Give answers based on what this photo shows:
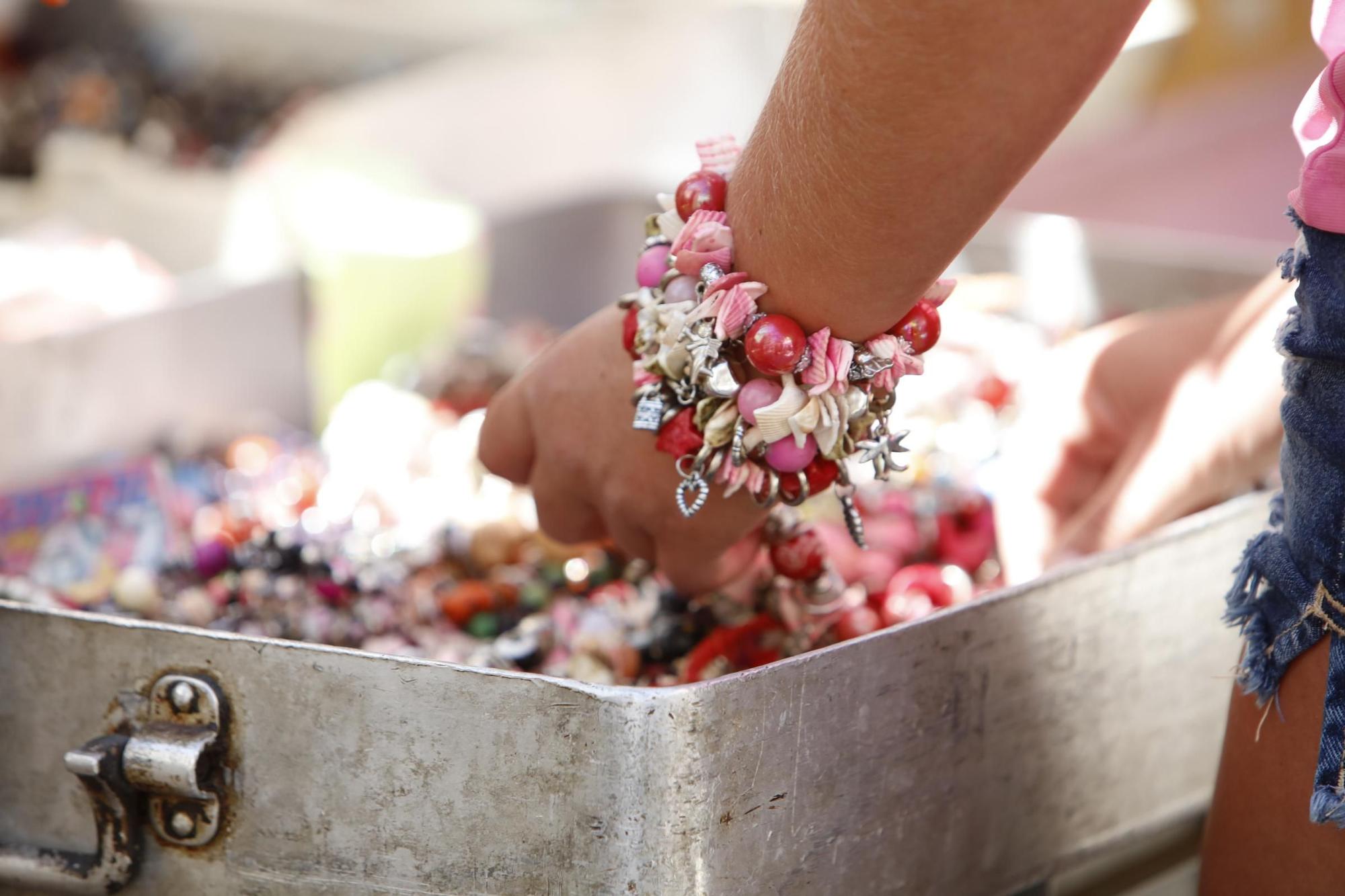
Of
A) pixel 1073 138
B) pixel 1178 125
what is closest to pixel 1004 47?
pixel 1073 138

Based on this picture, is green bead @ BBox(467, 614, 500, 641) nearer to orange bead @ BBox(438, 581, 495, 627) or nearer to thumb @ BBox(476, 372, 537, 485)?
orange bead @ BBox(438, 581, 495, 627)

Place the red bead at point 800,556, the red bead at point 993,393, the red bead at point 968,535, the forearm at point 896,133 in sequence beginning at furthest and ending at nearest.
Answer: the red bead at point 993,393, the red bead at point 968,535, the red bead at point 800,556, the forearm at point 896,133

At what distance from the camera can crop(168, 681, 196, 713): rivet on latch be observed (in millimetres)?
479

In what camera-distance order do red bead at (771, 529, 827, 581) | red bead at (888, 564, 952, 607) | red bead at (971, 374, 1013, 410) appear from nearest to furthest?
red bead at (771, 529, 827, 581) < red bead at (888, 564, 952, 607) < red bead at (971, 374, 1013, 410)

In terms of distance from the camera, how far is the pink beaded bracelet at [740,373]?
47cm

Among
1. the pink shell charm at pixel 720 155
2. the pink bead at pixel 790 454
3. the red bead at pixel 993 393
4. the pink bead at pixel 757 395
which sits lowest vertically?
the pink bead at pixel 790 454

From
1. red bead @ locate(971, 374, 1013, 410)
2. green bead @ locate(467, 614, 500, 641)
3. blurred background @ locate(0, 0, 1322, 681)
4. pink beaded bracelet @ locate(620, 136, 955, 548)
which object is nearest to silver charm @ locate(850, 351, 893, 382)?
pink beaded bracelet @ locate(620, 136, 955, 548)

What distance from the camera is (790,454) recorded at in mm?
489

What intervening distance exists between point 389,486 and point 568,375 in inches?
18.0

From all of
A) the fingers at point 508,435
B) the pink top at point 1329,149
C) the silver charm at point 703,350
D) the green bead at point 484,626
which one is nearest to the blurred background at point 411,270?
the green bead at point 484,626

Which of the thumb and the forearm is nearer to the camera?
the forearm

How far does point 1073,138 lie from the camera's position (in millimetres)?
2266

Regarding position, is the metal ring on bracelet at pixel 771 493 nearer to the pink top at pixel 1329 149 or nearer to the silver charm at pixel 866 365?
the silver charm at pixel 866 365

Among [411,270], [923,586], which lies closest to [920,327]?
[923,586]
